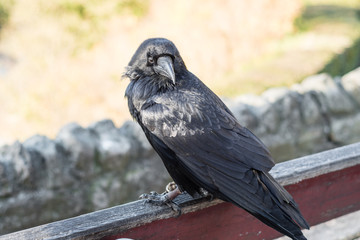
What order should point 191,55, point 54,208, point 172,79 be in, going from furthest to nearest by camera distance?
point 191,55, point 54,208, point 172,79

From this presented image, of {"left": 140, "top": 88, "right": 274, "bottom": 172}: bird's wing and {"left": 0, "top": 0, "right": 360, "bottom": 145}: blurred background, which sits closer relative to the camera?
{"left": 140, "top": 88, "right": 274, "bottom": 172}: bird's wing

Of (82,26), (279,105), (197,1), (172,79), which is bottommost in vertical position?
(172,79)

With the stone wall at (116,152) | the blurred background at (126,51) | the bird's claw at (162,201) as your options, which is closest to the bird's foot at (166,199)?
the bird's claw at (162,201)

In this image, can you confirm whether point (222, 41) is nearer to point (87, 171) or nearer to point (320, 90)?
point (320, 90)

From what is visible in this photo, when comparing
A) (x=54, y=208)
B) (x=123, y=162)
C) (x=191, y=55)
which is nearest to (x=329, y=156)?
(x=123, y=162)

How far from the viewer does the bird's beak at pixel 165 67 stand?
209cm

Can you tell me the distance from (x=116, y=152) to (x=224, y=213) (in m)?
1.83

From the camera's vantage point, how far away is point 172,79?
2066 millimetres

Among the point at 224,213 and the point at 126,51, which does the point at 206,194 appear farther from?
the point at 126,51

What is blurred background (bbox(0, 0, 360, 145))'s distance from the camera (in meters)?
5.78

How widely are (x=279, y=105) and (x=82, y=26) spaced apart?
174 inches

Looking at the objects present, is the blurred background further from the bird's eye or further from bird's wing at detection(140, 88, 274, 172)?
bird's wing at detection(140, 88, 274, 172)

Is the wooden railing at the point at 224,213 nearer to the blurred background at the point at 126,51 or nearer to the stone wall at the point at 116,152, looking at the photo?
the stone wall at the point at 116,152

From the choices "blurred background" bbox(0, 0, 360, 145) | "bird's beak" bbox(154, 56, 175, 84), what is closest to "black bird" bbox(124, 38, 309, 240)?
"bird's beak" bbox(154, 56, 175, 84)
